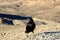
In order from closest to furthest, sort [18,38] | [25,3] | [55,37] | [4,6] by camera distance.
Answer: [55,37] < [18,38] < [4,6] < [25,3]

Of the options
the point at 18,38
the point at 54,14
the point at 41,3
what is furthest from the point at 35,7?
the point at 18,38

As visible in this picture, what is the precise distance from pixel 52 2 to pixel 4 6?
4962mm

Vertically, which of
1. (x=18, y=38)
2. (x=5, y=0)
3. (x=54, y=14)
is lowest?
(x=5, y=0)

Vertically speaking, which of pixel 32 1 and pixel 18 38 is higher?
pixel 18 38

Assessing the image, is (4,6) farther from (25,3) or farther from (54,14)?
(54,14)

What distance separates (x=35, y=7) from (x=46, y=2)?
2403 mm

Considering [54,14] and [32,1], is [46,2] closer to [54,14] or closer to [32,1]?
[32,1]

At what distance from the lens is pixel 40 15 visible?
22.6 meters

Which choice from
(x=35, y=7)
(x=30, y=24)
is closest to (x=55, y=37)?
(x=30, y=24)

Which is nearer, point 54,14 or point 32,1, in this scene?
point 54,14

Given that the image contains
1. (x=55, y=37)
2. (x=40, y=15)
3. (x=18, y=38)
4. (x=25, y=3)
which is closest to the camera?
(x=55, y=37)

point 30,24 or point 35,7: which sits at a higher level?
point 30,24

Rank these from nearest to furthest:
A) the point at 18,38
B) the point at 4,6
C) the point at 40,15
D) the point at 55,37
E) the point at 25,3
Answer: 1. the point at 55,37
2. the point at 18,38
3. the point at 40,15
4. the point at 4,6
5. the point at 25,3

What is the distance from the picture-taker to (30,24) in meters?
9.40
